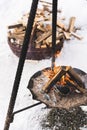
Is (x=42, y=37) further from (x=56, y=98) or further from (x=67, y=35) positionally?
(x=56, y=98)

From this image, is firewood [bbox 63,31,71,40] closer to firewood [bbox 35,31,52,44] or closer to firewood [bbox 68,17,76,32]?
firewood [bbox 68,17,76,32]

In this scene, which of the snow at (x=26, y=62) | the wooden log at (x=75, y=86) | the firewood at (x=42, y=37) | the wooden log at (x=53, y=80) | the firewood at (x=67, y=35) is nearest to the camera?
the wooden log at (x=53, y=80)

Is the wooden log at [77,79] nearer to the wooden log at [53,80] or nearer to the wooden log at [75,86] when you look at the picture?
the wooden log at [75,86]

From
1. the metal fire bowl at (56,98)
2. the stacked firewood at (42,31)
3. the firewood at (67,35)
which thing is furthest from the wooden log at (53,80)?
the firewood at (67,35)

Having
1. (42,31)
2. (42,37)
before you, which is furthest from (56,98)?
(42,31)

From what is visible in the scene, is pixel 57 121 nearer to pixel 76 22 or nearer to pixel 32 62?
pixel 32 62

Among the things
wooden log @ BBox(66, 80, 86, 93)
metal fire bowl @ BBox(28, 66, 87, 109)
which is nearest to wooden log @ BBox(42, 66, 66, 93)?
metal fire bowl @ BBox(28, 66, 87, 109)
